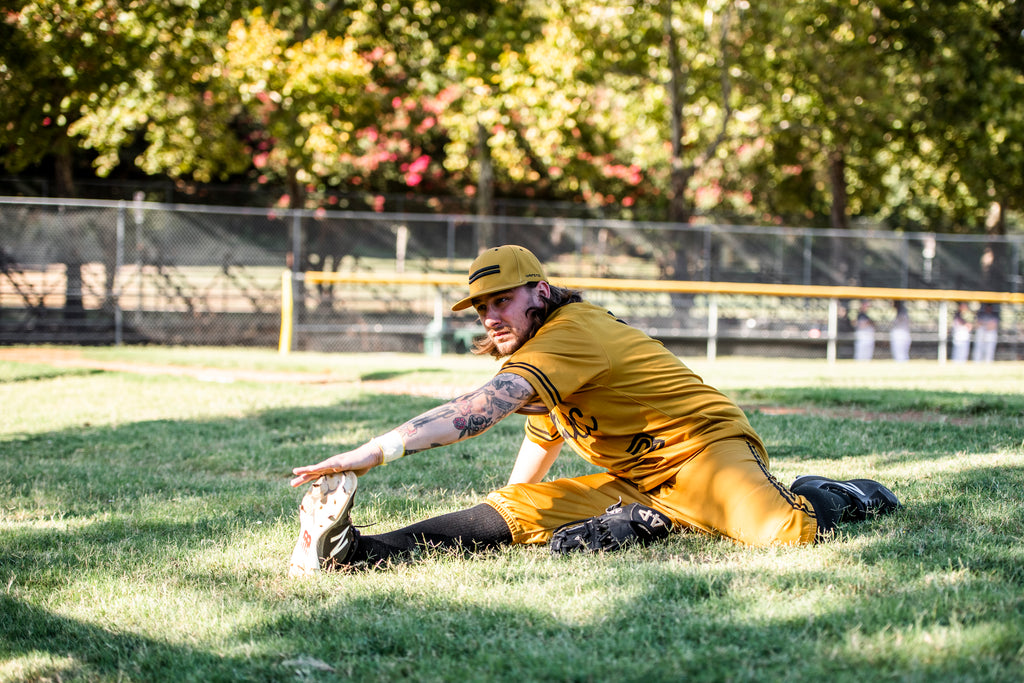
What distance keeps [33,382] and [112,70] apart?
20.9 ft

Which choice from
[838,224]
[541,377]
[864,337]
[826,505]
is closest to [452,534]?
[541,377]

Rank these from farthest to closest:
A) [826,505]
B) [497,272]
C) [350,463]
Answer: [826,505] → [497,272] → [350,463]

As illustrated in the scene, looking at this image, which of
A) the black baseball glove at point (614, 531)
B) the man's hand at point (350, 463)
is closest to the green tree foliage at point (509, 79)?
the man's hand at point (350, 463)

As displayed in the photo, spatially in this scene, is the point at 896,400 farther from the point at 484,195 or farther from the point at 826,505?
the point at 484,195

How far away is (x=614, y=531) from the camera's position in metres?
3.56

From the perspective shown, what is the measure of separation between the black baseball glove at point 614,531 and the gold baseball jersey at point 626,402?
0.20 metres

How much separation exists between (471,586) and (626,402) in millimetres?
968

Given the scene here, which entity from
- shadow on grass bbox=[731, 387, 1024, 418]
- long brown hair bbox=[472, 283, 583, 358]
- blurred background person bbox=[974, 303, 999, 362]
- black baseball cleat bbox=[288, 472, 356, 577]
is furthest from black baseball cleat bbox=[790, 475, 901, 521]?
blurred background person bbox=[974, 303, 999, 362]

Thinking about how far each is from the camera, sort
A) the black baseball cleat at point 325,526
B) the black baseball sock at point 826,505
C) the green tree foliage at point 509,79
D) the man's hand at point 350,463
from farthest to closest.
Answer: the green tree foliage at point 509,79 < the black baseball sock at point 826,505 < the black baseball cleat at point 325,526 < the man's hand at point 350,463

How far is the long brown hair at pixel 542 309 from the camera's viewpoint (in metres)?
3.53

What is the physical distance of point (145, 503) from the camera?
4688 mm

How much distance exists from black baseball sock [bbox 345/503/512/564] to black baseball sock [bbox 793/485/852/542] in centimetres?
127

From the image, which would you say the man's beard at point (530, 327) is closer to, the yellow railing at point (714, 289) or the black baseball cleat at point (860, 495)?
the black baseball cleat at point (860, 495)

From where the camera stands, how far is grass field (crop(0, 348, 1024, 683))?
2.48 m
